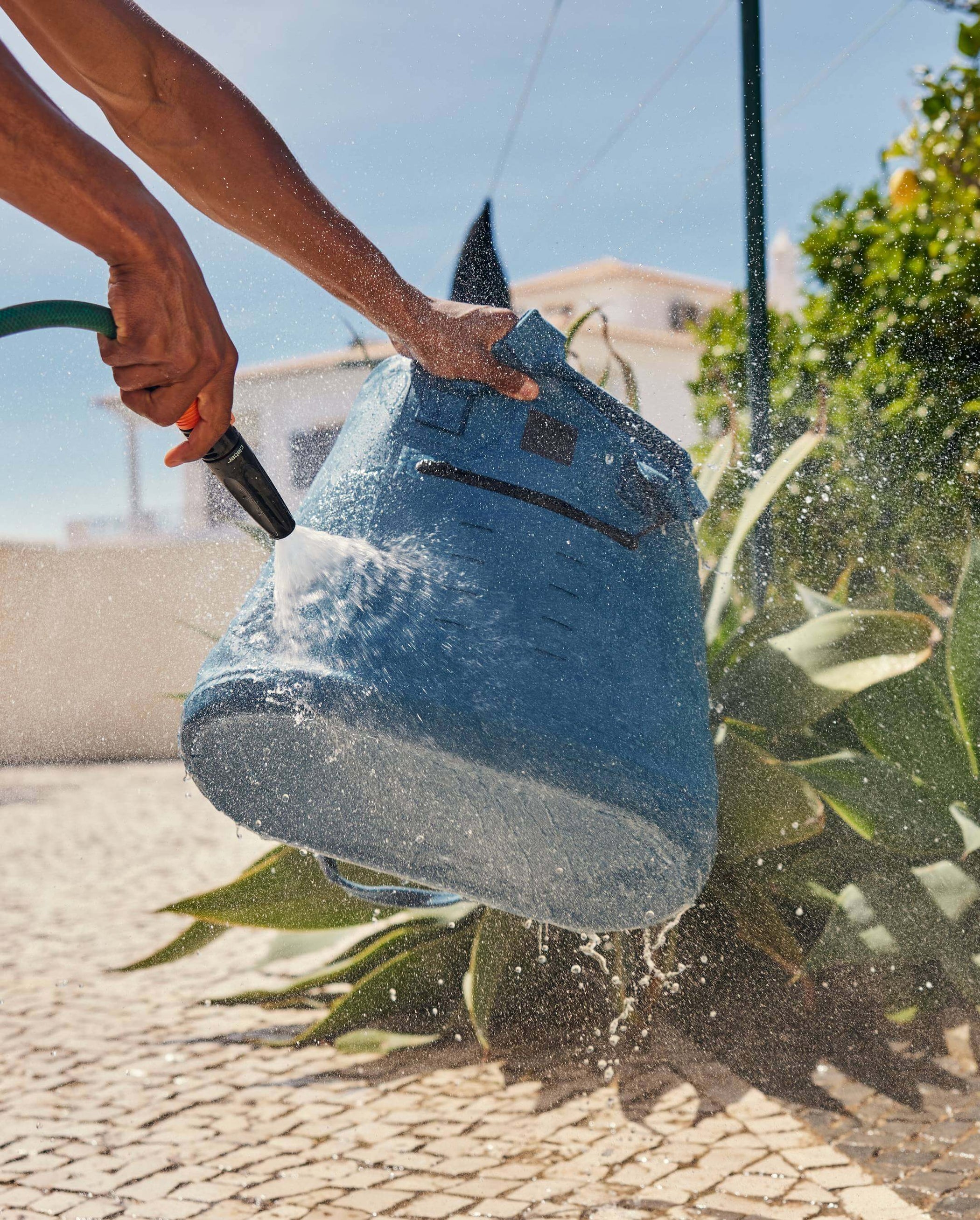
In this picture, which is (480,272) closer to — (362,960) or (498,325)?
(498,325)

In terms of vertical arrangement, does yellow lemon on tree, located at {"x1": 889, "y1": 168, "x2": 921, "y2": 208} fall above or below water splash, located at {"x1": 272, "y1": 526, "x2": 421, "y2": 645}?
above

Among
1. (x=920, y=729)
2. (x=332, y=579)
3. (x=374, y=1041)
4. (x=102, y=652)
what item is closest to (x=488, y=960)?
(x=374, y=1041)

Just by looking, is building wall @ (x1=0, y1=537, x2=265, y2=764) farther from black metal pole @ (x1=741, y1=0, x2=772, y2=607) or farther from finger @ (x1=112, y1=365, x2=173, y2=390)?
finger @ (x1=112, y1=365, x2=173, y2=390)

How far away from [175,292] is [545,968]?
1635 mm

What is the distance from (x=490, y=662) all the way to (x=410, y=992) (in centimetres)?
129

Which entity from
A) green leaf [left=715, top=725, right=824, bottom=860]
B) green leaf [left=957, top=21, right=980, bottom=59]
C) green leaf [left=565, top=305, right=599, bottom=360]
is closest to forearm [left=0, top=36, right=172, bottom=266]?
green leaf [left=565, top=305, right=599, bottom=360]

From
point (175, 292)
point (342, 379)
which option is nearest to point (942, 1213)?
point (175, 292)

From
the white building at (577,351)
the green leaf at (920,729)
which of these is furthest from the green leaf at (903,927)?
the white building at (577,351)

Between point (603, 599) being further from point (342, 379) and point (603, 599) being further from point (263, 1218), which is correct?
point (342, 379)

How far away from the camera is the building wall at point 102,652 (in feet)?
29.5

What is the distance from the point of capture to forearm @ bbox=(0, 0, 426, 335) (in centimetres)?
111

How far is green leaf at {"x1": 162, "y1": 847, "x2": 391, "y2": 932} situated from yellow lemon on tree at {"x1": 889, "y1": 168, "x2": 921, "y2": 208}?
9.25ft

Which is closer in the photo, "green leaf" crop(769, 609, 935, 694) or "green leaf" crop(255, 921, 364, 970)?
"green leaf" crop(769, 609, 935, 694)

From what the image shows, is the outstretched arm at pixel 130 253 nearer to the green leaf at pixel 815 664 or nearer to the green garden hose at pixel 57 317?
the green garden hose at pixel 57 317
